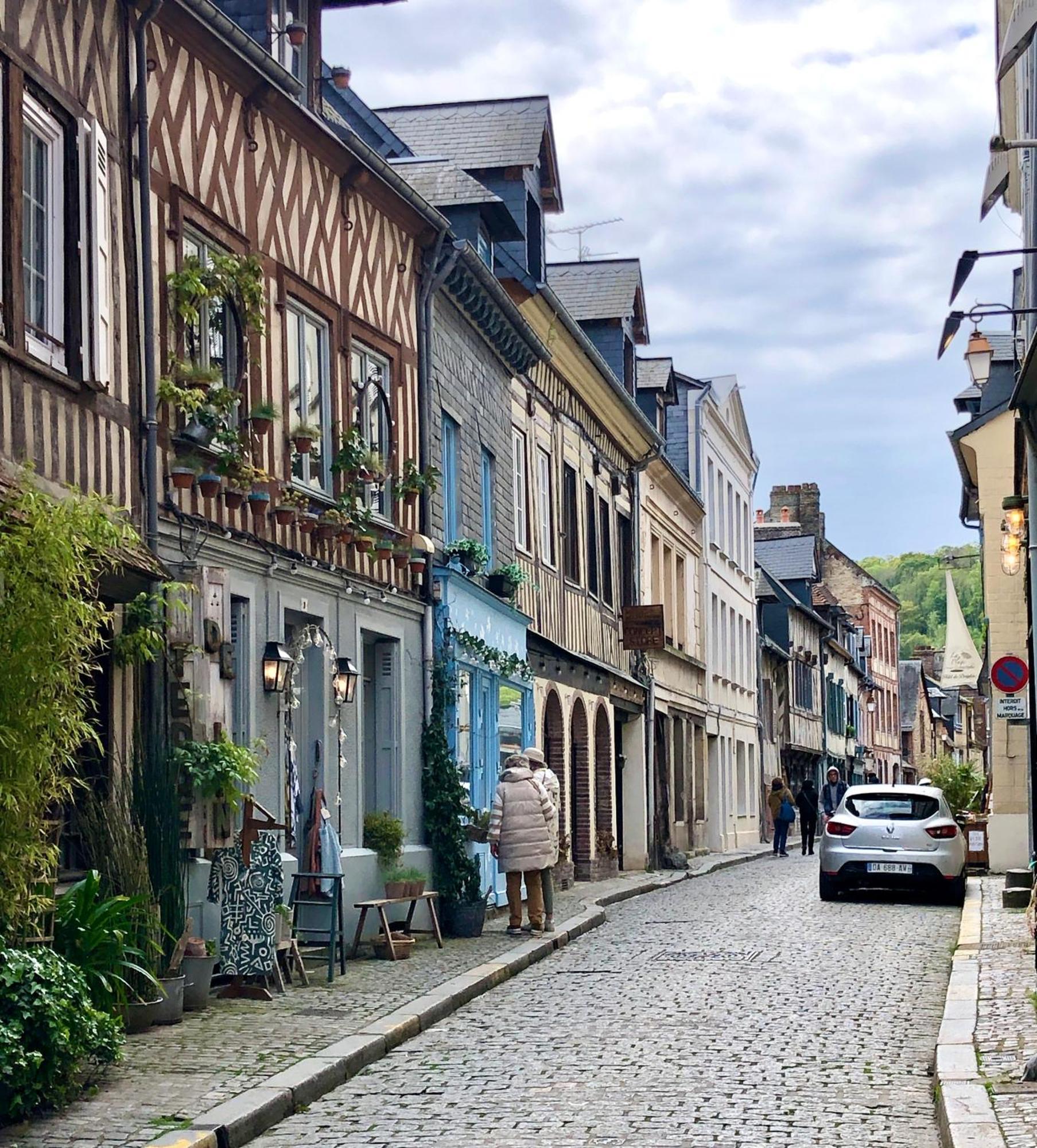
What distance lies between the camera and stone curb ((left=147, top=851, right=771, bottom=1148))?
714cm

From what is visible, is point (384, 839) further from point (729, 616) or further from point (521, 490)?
point (729, 616)

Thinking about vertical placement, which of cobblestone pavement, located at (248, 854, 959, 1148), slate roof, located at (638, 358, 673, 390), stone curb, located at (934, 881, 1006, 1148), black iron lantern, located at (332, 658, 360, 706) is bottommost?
cobblestone pavement, located at (248, 854, 959, 1148)

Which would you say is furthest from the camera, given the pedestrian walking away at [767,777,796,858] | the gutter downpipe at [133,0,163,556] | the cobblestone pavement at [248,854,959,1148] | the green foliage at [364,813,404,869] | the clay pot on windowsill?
the pedestrian walking away at [767,777,796,858]

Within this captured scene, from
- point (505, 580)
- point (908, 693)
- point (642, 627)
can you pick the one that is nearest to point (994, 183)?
point (505, 580)

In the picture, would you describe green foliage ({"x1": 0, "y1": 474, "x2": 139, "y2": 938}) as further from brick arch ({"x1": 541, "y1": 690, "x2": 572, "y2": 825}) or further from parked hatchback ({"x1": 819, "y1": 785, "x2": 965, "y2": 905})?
brick arch ({"x1": 541, "y1": 690, "x2": 572, "y2": 825})

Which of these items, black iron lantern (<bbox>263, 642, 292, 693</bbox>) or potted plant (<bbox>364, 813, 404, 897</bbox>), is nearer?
black iron lantern (<bbox>263, 642, 292, 693</bbox>)

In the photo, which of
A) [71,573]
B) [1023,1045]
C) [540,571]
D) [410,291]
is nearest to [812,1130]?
[1023,1045]

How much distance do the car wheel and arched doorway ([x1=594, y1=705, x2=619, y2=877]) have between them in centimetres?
657

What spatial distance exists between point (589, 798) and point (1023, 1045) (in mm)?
16341

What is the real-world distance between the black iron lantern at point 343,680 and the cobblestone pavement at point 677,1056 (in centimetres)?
254

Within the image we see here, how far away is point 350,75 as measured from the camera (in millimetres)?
16516

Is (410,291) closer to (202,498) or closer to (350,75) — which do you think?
(350,75)

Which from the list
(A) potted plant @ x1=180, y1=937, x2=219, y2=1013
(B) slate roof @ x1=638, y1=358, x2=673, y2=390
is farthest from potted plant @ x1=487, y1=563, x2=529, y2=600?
(B) slate roof @ x1=638, y1=358, x2=673, y2=390

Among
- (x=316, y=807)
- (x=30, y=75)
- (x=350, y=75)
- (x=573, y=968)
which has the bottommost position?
(x=573, y=968)
